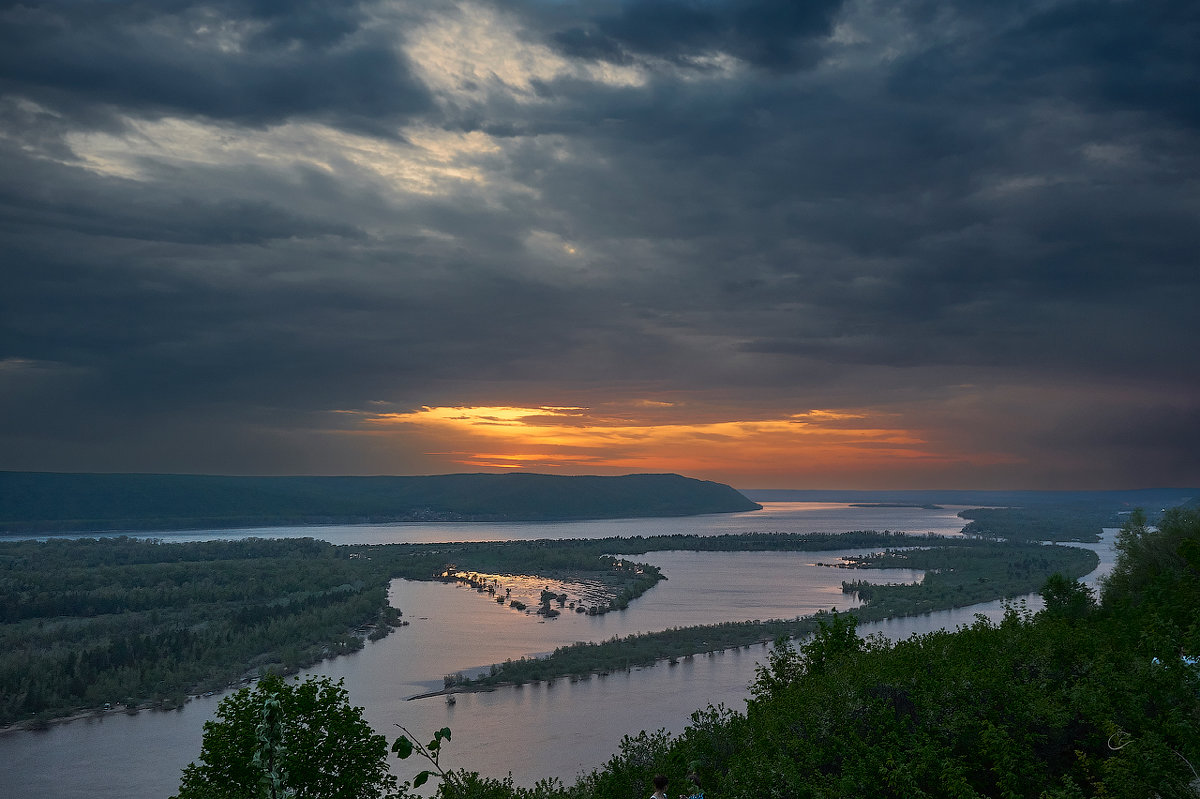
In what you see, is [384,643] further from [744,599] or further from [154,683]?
[744,599]

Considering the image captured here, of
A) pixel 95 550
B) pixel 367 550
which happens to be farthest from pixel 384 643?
pixel 95 550

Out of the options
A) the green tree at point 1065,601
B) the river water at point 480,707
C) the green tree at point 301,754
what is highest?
the green tree at point 1065,601

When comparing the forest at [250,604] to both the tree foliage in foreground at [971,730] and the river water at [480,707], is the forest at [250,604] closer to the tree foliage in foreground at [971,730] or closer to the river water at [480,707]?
the river water at [480,707]

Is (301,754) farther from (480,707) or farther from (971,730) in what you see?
(480,707)

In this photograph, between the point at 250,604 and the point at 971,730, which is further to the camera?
the point at 250,604

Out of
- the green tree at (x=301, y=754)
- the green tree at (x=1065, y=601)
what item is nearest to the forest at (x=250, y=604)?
the green tree at (x=1065, y=601)

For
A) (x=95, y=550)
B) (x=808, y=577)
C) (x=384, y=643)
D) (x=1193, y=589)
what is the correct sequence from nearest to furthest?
(x=1193, y=589) < (x=384, y=643) < (x=808, y=577) < (x=95, y=550)

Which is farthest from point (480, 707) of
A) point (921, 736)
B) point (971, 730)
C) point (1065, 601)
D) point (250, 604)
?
point (250, 604)

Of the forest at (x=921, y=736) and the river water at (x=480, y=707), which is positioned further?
the river water at (x=480, y=707)

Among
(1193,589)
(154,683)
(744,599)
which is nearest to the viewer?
(1193,589)

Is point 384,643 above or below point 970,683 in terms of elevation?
below

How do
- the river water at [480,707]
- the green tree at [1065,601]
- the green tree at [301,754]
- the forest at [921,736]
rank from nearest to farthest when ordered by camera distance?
the forest at [921,736]
the green tree at [301,754]
the river water at [480,707]
the green tree at [1065,601]
